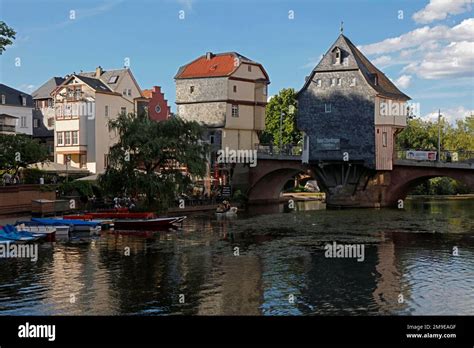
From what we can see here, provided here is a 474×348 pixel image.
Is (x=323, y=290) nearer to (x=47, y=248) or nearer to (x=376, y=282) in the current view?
(x=376, y=282)

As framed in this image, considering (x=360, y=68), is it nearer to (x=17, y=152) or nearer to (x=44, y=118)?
(x=17, y=152)

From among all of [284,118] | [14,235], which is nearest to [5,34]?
[14,235]

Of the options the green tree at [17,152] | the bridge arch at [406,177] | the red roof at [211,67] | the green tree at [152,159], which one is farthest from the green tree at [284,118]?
the green tree at [17,152]

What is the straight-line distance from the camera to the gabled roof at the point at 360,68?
70.7 meters

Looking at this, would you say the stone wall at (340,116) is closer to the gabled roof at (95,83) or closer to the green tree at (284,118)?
the gabled roof at (95,83)

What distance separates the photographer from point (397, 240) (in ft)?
141

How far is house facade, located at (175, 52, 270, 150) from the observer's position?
3132 inches

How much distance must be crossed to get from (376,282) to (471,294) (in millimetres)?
4149

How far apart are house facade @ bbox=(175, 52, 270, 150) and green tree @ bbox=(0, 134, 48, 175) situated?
26933mm

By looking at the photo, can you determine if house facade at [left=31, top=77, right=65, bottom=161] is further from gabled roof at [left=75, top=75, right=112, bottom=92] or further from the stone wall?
the stone wall

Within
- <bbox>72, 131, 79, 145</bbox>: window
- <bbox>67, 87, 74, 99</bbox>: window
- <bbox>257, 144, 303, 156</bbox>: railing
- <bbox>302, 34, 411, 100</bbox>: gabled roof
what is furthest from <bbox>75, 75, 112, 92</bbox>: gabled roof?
<bbox>302, 34, 411, 100</bbox>: gabled roof
